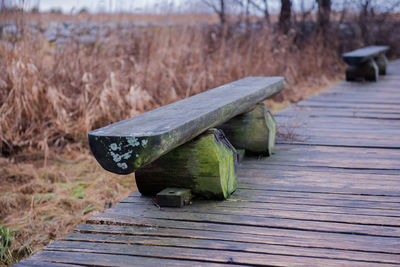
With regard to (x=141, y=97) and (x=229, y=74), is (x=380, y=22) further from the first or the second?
(x=141, y=97)

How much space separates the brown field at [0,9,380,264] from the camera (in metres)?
3.40

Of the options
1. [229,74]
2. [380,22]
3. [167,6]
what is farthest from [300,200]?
[380,22]

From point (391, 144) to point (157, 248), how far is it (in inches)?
95.7

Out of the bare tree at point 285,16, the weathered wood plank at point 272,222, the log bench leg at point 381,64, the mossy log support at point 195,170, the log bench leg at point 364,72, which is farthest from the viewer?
the bare tree at point 285,16

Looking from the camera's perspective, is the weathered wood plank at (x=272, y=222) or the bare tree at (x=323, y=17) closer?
the weathered wood plank at (x=272, y=222)

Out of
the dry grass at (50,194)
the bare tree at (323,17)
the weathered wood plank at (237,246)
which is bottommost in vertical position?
the dry grass at (50,194)

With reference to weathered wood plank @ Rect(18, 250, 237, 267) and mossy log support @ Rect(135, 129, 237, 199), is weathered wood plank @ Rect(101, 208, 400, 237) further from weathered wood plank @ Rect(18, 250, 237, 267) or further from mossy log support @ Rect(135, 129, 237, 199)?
weathered wood plank @ Rect(18, 250, 237, 267)

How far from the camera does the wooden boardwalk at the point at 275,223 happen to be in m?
1.82

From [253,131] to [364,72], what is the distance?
500cm

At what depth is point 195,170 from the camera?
7.98ft

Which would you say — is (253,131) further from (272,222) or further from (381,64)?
(381,64)

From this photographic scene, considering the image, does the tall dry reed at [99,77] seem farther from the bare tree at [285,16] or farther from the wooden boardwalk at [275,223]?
the bare tree at [285,16]

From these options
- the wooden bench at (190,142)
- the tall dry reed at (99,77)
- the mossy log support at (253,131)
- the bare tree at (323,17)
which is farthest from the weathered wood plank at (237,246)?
the bare tree at (323,17)

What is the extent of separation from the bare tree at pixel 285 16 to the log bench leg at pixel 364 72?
7.14 ft
